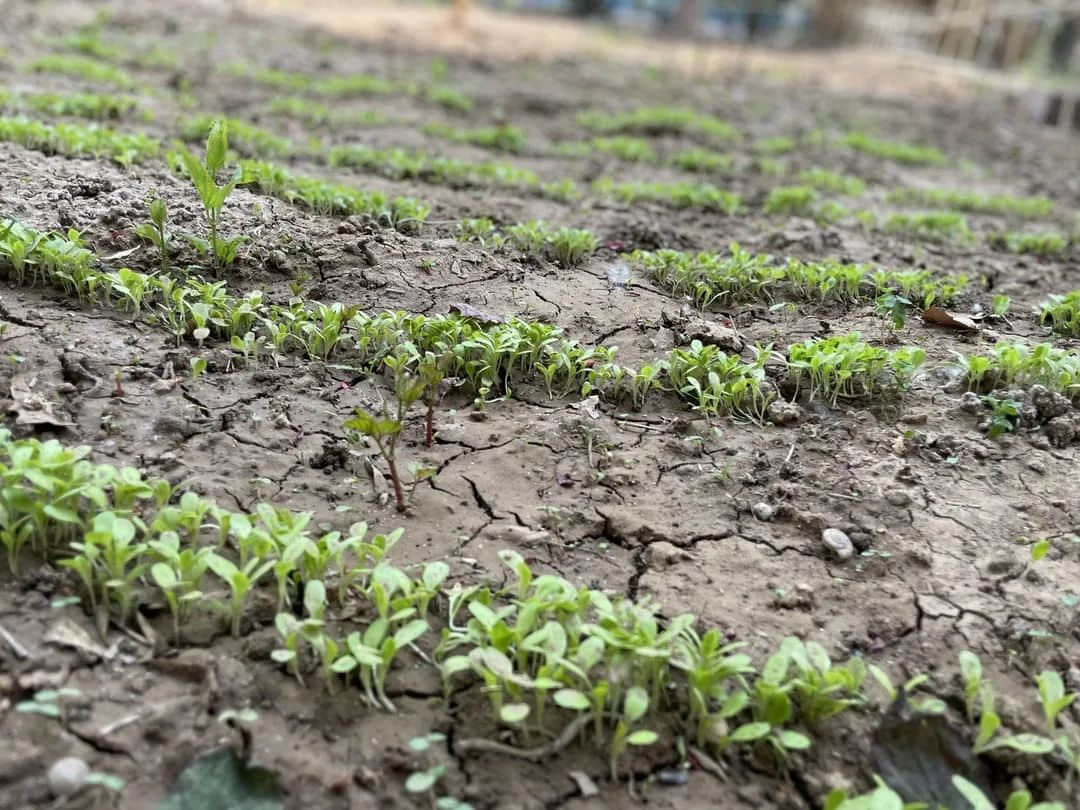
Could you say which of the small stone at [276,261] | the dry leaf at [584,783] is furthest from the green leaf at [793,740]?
the small stone at [276,261]

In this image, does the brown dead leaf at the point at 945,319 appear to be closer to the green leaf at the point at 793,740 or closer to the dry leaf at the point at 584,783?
the green leaf at the point at 793,740

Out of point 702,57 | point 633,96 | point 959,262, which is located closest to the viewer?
point 959,262

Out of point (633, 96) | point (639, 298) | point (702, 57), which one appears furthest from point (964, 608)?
point (702, 57)

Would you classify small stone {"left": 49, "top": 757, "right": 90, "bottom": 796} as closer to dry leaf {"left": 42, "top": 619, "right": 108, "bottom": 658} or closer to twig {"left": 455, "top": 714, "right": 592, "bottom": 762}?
dry leaf {"left": 42, "top": 619, "right": 108, "bottom": 658}

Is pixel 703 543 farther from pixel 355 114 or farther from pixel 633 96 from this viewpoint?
pixel 633 96

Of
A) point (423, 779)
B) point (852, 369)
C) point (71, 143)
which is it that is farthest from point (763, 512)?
point (71, 143)

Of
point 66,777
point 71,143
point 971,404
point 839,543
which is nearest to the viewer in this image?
point 66,777

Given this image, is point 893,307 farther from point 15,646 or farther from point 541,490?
point 15,646
